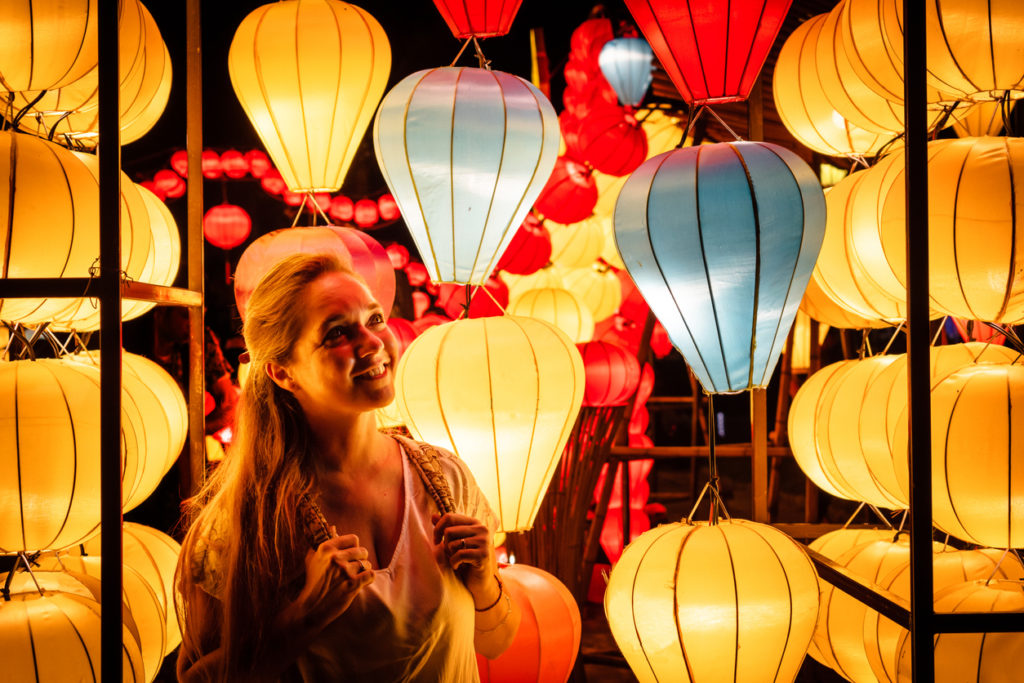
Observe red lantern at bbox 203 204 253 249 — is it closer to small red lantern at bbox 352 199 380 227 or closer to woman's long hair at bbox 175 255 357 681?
small red lantern at bbox 352 199 380 227

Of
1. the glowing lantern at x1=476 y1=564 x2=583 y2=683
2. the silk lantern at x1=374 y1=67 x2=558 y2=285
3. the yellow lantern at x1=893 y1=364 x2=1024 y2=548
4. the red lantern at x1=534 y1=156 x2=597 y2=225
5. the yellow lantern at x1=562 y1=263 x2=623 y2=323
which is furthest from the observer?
the yellow lantern at x1=562 y1=263 x2=623 y2=323

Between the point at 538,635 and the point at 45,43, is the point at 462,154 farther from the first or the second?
the point at 538,635

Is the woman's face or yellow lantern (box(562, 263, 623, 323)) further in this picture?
yellow lantern (box(562, 263, 623, 323))

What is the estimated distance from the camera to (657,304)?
5.98ft

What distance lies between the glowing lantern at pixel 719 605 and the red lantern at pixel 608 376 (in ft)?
6.05

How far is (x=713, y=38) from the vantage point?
5.84ft

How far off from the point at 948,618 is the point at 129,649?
4.66 feet

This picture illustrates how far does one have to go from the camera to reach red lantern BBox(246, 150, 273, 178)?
268 inches

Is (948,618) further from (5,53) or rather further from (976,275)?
(5,53)

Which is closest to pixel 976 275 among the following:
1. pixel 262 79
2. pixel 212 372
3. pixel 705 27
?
pixel 705 27

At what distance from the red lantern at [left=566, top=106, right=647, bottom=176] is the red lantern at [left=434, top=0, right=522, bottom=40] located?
1904mm

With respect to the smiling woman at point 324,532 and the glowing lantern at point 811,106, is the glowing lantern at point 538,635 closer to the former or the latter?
the smiling woman at point 324,532

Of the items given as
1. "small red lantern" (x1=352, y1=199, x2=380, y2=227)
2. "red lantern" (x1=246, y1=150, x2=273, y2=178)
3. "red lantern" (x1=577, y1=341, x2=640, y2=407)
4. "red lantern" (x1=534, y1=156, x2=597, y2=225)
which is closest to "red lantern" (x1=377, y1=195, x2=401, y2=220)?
"small red lantern" (x1=352, y1=199, x2=380, y2=227)

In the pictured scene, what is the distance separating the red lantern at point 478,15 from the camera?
208 centimetres
